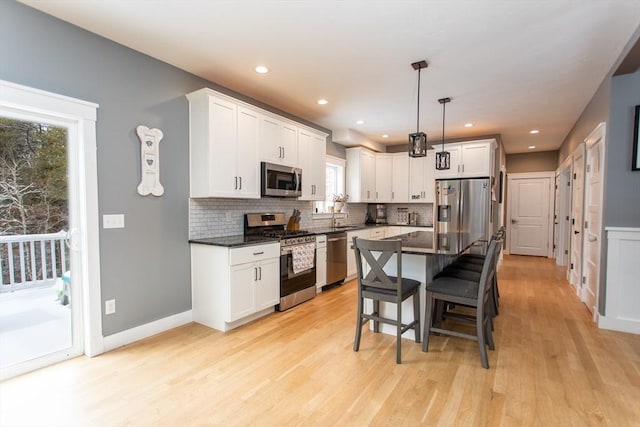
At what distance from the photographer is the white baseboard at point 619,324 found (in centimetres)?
308

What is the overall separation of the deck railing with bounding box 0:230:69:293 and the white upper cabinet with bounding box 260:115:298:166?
2.11 metres

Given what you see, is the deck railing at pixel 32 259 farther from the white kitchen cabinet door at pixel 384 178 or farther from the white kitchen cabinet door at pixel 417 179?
the white kitchen cabinet door at pixel 417 179

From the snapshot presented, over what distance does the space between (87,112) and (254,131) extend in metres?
1.60

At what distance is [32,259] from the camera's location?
238cm

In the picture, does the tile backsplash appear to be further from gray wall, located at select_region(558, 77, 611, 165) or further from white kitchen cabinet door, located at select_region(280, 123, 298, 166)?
gray wall, located at select_region(558, 77, 611, 165)

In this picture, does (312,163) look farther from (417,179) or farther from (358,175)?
(417,179)

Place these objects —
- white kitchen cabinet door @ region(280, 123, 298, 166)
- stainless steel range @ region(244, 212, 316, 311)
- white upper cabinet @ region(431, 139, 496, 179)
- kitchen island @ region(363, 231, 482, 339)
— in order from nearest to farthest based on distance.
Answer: kitchen island @ region(363, 231, 482, 339) < stainless steel range @ region(244, 212, 316, 311) < white kitchen cabinet door @ region(280, 123, 298, 166) < white upper cabinet @ region(431, 139, 496, 179)

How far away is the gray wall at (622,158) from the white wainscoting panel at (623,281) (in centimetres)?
13

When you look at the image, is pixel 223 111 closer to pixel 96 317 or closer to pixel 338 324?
pixel 96 317

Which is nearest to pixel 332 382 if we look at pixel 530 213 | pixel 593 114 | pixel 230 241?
pixel 230 241

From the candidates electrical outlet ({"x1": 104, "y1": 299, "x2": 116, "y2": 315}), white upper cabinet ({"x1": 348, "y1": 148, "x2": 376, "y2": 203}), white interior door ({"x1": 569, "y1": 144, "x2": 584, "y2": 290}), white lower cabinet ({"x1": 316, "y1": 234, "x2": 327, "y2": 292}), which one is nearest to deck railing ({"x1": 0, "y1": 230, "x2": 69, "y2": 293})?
electrical outlet ({"x1": 104, "y1": 299, "x2": 116, "y2": 315})

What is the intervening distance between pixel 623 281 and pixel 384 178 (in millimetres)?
4055

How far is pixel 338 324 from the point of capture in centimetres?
329

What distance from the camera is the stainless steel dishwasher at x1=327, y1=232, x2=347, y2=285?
4.53m
